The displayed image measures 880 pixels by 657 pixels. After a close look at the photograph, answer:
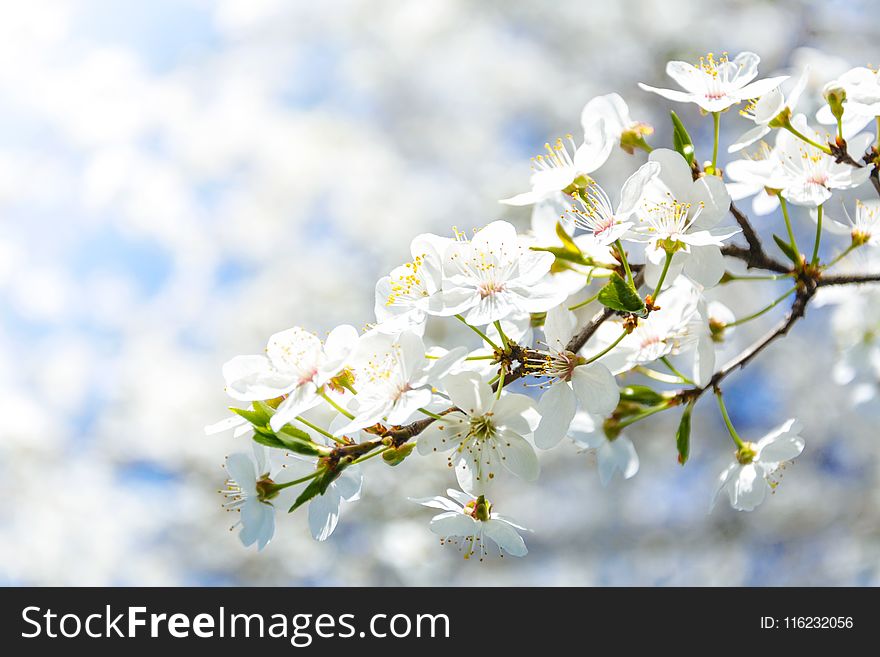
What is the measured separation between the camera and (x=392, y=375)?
2.51 feet

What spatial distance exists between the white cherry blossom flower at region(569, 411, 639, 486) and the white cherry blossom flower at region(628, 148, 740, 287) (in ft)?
1.05

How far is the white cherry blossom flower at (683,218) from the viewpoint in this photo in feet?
2.69

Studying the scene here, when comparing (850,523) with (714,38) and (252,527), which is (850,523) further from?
(252,527)

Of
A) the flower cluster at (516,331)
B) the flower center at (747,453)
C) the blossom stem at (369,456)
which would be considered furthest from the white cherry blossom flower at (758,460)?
the blossom stem at (369,456)

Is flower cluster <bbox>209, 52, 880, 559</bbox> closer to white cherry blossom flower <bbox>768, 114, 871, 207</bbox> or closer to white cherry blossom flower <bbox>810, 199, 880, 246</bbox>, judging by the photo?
white cherry blossom flower <bbox>768, 114, 871, 207</bbox>

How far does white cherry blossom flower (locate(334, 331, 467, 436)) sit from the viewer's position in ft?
2.45

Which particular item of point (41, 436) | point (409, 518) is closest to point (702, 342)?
point (409, 518)

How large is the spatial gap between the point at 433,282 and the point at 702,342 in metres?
0.41

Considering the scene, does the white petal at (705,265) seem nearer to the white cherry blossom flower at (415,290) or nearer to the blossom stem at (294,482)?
the white cherry blossom flower at (415,290)

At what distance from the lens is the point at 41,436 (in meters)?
4.59

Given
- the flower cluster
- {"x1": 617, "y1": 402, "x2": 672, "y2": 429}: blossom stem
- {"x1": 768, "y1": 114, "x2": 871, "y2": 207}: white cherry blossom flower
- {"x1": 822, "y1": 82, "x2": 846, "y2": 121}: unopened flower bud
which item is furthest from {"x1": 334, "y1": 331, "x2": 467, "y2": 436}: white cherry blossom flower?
{"x1": 822, "y1": 82, "x2": 846, "y2": 121}: unopened flower bud

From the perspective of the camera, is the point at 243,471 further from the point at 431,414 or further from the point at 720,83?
the point at 720,83

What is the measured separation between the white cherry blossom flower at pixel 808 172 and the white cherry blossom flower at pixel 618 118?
0.53 feet
